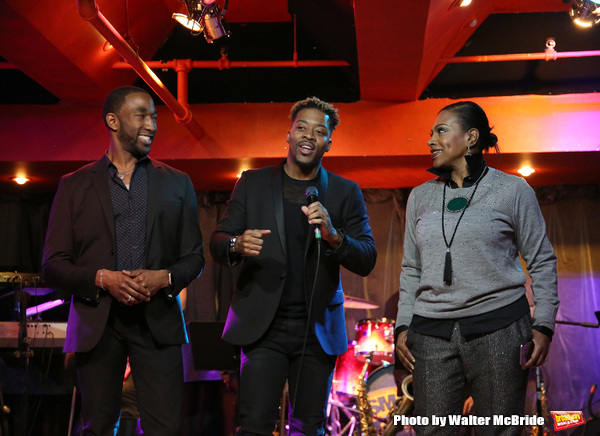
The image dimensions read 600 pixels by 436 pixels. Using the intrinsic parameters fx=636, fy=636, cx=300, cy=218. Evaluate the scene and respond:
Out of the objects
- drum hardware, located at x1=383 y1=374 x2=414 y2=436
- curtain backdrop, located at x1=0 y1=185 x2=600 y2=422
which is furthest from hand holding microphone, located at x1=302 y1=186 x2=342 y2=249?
curtain backdrop, located at x1=0 y1=185 x2=600 y2=422

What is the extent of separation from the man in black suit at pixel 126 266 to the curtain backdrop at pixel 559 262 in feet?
17.1

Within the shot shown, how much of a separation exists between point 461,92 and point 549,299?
182 inches

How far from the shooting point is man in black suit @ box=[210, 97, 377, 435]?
9.59 feet

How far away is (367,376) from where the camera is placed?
23.0 ft

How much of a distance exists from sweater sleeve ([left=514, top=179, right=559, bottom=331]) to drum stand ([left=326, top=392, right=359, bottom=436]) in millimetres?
4448

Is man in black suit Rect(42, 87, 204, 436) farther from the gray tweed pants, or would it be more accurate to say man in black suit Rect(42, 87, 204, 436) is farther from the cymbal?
the cymbal

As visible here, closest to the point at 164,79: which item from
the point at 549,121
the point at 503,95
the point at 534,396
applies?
the point at 503,95

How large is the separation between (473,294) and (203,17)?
127 inches

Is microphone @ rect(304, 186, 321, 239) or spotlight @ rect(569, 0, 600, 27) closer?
microphone @ rect(304, 186, 321, 239)

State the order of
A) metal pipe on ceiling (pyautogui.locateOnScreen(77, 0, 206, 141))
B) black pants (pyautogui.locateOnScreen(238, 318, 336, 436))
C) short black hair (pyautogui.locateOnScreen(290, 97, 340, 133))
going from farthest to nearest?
metal pipe on ceiling (pyautogui.locateOnScreen(77, 0, 206, 141)), short black hair (pyautogui.locateOnScreen(290, 97, 340, 133)), black pants (pyautogui.locateOnScreen(238, 318, 336, 436))

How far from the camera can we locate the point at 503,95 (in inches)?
269

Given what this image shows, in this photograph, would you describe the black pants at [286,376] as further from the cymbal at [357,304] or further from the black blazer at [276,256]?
the cymbal at [357,304]

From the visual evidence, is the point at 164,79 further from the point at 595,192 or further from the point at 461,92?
the point at 595,192

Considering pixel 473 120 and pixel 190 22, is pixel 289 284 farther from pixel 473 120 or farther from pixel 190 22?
pixel 190 22
